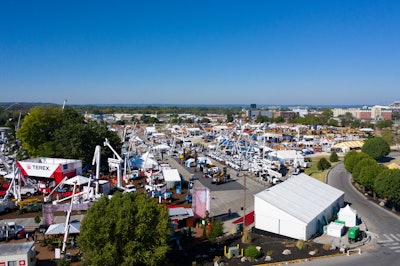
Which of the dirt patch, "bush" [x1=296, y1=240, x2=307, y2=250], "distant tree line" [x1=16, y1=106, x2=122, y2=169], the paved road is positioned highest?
"distant tree line" [x1=16, y1=106, x2=122, y2=169]

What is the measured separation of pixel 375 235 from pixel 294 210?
16.1 ft

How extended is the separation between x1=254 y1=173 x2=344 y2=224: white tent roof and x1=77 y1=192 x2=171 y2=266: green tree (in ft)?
27.3

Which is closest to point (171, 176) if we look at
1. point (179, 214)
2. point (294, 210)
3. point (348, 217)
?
point (179, 214)

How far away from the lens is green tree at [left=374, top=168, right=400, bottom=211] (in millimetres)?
22906

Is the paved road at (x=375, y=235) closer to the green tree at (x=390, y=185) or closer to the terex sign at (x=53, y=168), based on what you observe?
the green tree at (x=390, y=185)

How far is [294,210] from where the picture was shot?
1916 centimetres

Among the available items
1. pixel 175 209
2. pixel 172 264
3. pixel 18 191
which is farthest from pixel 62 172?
pixel 172 264

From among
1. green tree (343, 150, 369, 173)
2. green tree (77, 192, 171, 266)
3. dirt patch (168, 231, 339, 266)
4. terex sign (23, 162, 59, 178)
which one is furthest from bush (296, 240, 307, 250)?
terex sign (23, 162, 59, 178)

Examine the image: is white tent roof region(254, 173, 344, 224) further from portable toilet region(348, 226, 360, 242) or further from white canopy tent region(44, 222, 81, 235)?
white canopy tent region(44, 222, 81, 235)

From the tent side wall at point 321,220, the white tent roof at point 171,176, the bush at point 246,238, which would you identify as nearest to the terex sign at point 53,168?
→ the white tent roof at point 171,176

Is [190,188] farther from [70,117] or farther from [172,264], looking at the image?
[70,117]

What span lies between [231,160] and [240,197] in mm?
14971

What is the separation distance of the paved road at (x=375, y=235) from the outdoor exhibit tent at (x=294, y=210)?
2417 millimetres

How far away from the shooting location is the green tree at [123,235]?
1280cm
